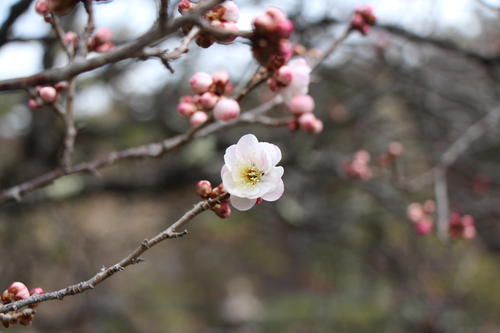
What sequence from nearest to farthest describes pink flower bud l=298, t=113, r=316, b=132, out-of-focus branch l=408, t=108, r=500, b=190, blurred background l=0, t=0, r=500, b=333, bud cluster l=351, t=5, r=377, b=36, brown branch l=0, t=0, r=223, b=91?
brown branch l=0, t=0, r=223, b=91
pink flower bud l=298, t=113, r=316, b=132
bud cluster l=351, t=5, r=377, b=36
out-of-focus branch l=408, t=108, r=500, b=190
blurred background l=0, t=0, r=500, b=333

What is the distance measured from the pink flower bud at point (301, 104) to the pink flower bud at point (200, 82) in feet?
0.86

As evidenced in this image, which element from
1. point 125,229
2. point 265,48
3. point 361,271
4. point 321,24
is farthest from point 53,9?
point 125,229

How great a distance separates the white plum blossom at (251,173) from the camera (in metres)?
0.93

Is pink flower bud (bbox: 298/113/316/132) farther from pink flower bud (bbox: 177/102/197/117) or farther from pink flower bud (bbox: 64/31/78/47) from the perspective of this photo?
pink flower bud (bbox: 64/31/78/47)

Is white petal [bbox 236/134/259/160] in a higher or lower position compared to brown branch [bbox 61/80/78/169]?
higher

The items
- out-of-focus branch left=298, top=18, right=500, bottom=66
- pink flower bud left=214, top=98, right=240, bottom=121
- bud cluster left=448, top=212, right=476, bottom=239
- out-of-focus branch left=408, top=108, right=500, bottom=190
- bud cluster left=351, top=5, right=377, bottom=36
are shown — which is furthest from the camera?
out-of-focus branch left=298, top=18, right=500, bottom=66

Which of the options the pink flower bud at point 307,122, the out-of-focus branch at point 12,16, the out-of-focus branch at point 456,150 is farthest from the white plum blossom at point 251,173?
the out-of-focus branch at point 456,150

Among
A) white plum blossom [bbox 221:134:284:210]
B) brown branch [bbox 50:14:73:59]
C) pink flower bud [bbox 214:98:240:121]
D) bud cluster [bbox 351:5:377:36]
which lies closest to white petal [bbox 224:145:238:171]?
white plum blossom [bbox 221:134:284:210]

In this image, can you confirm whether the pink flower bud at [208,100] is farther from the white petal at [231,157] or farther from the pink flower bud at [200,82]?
the white petal at [231,157]

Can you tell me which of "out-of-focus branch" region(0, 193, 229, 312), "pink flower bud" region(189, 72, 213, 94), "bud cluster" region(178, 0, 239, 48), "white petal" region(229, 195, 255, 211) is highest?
"bud cluster" region(178, 0, 239, 48)

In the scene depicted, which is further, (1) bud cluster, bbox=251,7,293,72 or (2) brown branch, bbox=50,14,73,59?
(2) brown branch, bbox=50,14,73,59

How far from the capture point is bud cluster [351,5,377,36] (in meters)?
1.60

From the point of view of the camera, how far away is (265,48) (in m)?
0.72

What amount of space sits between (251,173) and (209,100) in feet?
1.01
